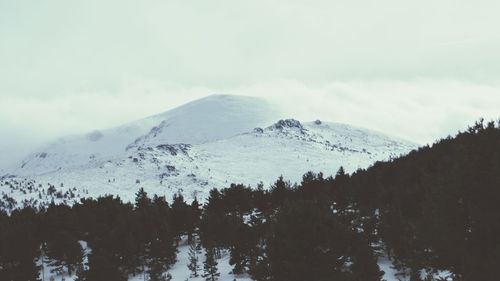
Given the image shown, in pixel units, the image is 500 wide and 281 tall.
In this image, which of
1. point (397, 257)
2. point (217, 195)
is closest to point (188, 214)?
point (217, 195)

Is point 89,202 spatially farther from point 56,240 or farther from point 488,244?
point 488,244

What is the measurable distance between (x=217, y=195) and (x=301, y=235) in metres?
79.1

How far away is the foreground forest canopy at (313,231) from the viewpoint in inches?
629

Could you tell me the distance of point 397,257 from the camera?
182ft

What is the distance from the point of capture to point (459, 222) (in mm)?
16109

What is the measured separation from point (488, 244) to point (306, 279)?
643cm

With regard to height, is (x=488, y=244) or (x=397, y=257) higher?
(x=488, y=244)

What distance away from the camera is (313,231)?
724 inches

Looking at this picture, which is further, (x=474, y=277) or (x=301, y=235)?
(x=301, y=235)

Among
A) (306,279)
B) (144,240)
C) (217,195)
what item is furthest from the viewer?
(217,195)

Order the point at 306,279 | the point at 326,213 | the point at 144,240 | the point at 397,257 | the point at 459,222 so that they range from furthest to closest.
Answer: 1. the point at 144,240
2. the point at 397,257
3. the point at 326,213
4. the point at 306,279
5. the point at 459,222

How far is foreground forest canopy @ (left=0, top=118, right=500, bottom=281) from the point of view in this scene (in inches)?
629

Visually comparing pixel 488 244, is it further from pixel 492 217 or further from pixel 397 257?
pixel 397 257

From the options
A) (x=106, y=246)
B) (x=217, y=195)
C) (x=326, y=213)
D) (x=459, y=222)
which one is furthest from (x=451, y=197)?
(x=217, y=195)
